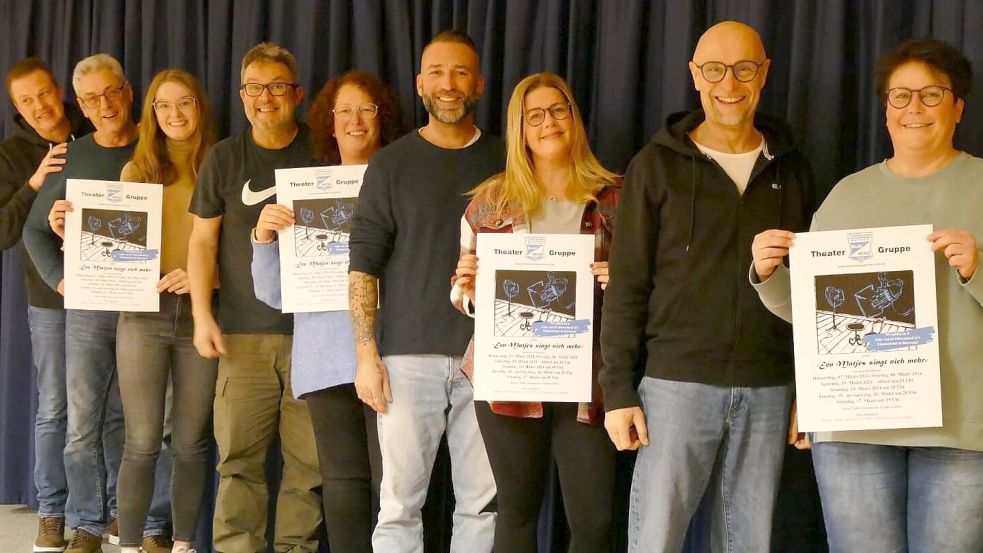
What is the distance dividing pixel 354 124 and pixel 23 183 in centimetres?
150

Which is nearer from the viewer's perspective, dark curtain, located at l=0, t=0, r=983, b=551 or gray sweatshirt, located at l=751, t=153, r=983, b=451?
gray sweatshirt, located at l=751, t=153, r=983, b=451

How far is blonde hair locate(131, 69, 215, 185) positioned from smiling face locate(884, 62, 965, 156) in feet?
6.95

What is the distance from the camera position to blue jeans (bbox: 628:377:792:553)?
2203 mm

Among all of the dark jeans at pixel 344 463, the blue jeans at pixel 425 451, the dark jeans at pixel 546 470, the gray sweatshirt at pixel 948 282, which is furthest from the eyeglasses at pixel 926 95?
the dark jeans at pixel 344 463

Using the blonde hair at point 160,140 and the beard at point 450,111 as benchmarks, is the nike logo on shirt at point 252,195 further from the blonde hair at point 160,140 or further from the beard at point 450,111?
the beard at point 450,111

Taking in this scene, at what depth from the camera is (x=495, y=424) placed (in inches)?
96.4

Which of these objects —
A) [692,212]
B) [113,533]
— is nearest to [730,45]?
[692,212]

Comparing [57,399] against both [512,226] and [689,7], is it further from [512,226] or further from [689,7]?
[689,7]

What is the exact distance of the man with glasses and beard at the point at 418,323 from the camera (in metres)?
2.63

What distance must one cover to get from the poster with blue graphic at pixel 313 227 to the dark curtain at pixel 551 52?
21.7 inches

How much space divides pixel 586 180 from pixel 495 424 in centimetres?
66

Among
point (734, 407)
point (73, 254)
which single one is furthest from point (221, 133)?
point (734, 407)

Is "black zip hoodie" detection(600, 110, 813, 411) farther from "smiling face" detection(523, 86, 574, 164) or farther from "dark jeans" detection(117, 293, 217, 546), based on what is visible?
"dark jeans" detection(117, 293, 217, 546)

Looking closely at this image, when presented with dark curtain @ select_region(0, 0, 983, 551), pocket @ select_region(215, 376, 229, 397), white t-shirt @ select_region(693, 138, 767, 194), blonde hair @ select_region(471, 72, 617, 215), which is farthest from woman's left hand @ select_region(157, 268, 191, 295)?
white t-shirt @ select_region(693, 138, 767, 194)
